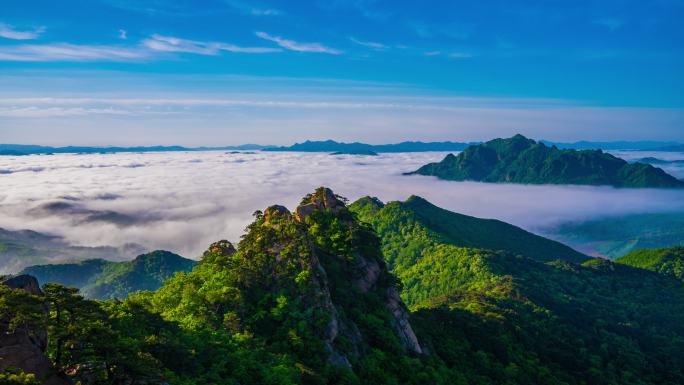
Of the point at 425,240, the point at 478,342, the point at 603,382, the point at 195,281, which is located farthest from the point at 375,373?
the point at 425,240

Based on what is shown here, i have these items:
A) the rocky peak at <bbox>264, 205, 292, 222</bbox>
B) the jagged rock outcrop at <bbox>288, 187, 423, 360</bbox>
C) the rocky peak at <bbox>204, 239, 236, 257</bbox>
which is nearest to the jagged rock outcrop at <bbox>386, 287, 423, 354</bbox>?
the jagged rock outcrop at <bbox>288, 187, 423, 360</bbox>

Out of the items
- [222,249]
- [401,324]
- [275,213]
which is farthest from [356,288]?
[222,249]

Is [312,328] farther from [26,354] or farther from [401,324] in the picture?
[26,354]

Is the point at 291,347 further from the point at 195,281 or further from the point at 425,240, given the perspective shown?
the point at 425,240

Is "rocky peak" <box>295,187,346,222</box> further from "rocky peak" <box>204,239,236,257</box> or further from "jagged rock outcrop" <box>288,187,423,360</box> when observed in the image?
"rocky peak" <box>204,239,236,257</box>

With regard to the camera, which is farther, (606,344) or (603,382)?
(606,344)
